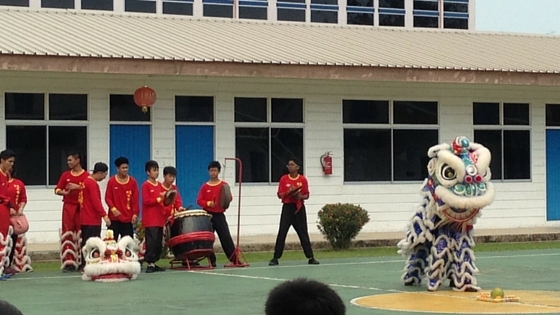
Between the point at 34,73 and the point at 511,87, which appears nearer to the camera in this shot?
the point at 34,73

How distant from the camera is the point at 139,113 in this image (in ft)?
75.9

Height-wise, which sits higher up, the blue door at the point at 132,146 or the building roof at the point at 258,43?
the building roof at the point at 258,43

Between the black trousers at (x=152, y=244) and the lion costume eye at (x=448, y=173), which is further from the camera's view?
the black trousers at (x=152, y=244)

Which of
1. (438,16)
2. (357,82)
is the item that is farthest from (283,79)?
(438,16)

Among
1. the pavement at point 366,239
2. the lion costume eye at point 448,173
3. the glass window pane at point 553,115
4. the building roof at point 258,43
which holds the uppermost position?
the building roof at point 258,43

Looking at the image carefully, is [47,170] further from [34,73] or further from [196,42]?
[196,42]

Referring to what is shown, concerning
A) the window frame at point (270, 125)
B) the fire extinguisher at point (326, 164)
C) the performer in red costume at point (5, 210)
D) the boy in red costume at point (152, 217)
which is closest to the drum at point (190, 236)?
the boy in red costume at point (152, 217)

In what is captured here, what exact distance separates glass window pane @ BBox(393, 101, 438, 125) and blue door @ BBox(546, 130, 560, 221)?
2.99 metres

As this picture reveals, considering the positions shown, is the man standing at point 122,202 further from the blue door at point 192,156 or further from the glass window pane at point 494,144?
the glass window pane at point 494,144

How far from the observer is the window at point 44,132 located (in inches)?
868

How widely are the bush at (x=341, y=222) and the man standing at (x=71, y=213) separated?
5667 millimetres

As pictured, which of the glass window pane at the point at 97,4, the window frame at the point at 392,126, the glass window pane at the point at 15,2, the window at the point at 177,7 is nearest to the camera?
the window frame at the point at 392,126

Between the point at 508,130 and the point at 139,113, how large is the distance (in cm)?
869

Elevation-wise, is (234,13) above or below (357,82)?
above
